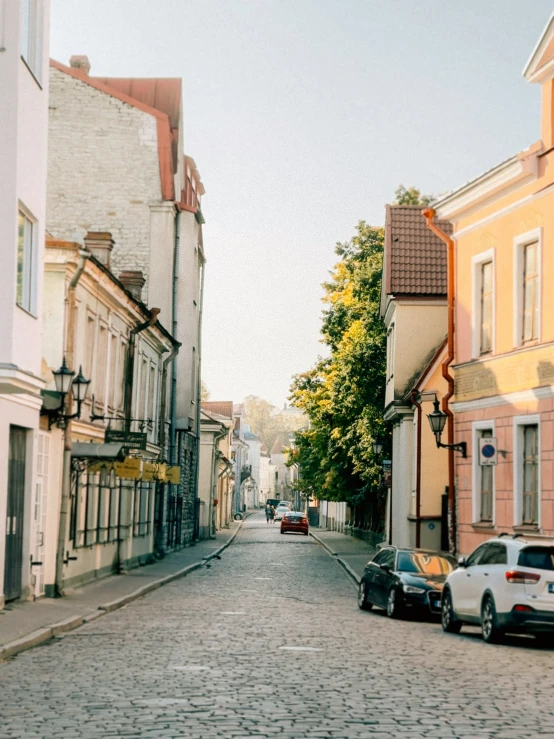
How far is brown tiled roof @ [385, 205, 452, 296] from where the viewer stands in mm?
35062

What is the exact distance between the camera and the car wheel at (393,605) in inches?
784

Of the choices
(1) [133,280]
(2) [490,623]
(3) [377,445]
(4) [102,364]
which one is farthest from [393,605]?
(3) [377,445]

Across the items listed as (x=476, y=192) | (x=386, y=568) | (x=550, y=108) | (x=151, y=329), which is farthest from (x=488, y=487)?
(x=151, y=329)

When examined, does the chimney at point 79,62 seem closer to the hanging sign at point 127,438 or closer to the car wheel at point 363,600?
the hanging sign at point 127,438

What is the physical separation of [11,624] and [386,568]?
23.3ft

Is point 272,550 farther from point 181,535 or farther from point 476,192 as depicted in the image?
point 476,192


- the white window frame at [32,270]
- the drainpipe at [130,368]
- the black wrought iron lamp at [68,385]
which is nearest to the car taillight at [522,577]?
the white window frame at [32,270]

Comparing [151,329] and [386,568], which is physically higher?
[151,329]

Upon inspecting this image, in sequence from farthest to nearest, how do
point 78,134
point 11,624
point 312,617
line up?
point 78,134
point 312,617
point 11,624

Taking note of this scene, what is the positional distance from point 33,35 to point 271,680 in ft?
40.6

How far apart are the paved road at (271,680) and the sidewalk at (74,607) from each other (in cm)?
32

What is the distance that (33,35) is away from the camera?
19609mm

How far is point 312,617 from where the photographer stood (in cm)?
1956

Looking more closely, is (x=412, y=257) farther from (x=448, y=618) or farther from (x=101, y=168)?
(x=448, y=618)
